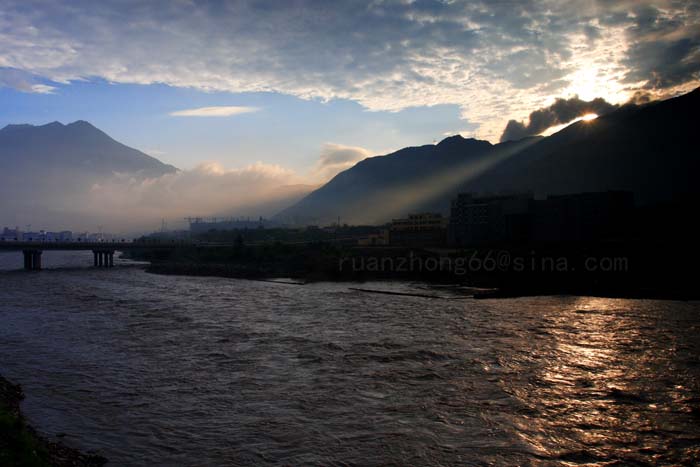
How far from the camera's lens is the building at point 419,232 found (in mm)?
71688

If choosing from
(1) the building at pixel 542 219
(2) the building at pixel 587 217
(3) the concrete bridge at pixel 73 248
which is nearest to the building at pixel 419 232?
(1) the building at pixel 542 219

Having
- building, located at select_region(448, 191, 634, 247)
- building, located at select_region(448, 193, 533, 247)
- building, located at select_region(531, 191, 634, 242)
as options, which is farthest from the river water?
building, located at select_region(448, 193, 533, 247)

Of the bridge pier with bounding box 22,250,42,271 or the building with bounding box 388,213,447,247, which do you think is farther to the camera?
the building with bounding box 388,213,447,247

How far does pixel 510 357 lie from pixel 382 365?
430 cm

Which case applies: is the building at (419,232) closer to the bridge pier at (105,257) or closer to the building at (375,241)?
the building at (375,241)

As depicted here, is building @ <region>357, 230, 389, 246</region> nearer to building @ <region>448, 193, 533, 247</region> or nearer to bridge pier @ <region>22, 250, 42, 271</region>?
building @ <region>448, 193, 533, 247</region>

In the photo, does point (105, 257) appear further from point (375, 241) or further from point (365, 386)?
point (365, 386)

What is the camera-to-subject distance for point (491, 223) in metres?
66.6

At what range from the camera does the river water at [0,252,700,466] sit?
351 inches

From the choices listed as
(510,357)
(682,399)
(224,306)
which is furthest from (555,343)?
(224,306)

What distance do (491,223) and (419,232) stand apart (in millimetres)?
12453

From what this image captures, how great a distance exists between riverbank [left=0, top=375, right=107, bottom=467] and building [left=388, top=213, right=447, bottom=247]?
62.9m

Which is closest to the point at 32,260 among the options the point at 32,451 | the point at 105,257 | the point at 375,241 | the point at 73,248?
the point at 73,248

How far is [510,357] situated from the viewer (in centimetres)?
1534
